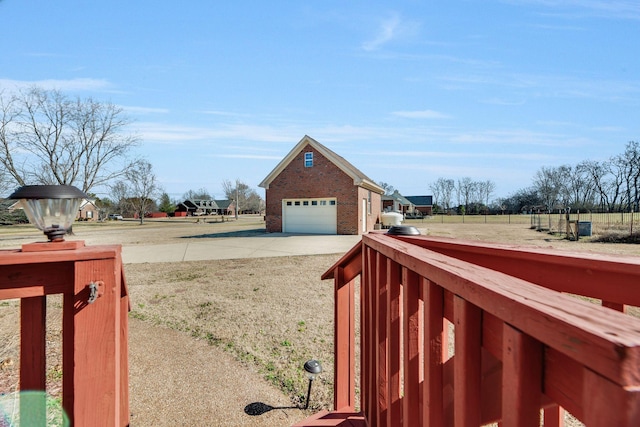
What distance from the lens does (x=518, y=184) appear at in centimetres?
5669

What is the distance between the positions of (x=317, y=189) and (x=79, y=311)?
1647cm

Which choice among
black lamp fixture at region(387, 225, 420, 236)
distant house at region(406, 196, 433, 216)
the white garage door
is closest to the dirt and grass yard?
black lamp fixture at region(387, 225, 420, 236)

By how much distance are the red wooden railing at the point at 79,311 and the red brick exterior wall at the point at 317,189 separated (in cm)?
1579

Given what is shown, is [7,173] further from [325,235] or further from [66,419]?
[66,419]

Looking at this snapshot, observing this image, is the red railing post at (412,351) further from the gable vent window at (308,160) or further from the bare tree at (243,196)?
the bare tree at (243,196)

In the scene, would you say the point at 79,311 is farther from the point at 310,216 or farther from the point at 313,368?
the point at 310,216

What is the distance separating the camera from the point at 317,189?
17.6 meters

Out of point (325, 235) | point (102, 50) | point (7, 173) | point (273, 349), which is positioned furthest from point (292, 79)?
point (7, 173)

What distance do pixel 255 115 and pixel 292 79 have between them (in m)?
5.06

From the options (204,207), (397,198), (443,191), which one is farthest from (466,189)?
(204,207)

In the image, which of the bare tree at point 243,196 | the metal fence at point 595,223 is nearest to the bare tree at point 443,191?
the metal fence at point 595,223

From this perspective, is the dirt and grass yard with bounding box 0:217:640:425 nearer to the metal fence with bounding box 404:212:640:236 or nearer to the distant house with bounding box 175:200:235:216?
the metal fence with bounding box 404:212:640:236

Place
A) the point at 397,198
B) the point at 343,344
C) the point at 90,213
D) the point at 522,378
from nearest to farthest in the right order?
the point at 522,378
the point at 343,344
the point at 397,198
the point at 90,213

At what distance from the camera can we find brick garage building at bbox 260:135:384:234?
1706 centimetres
